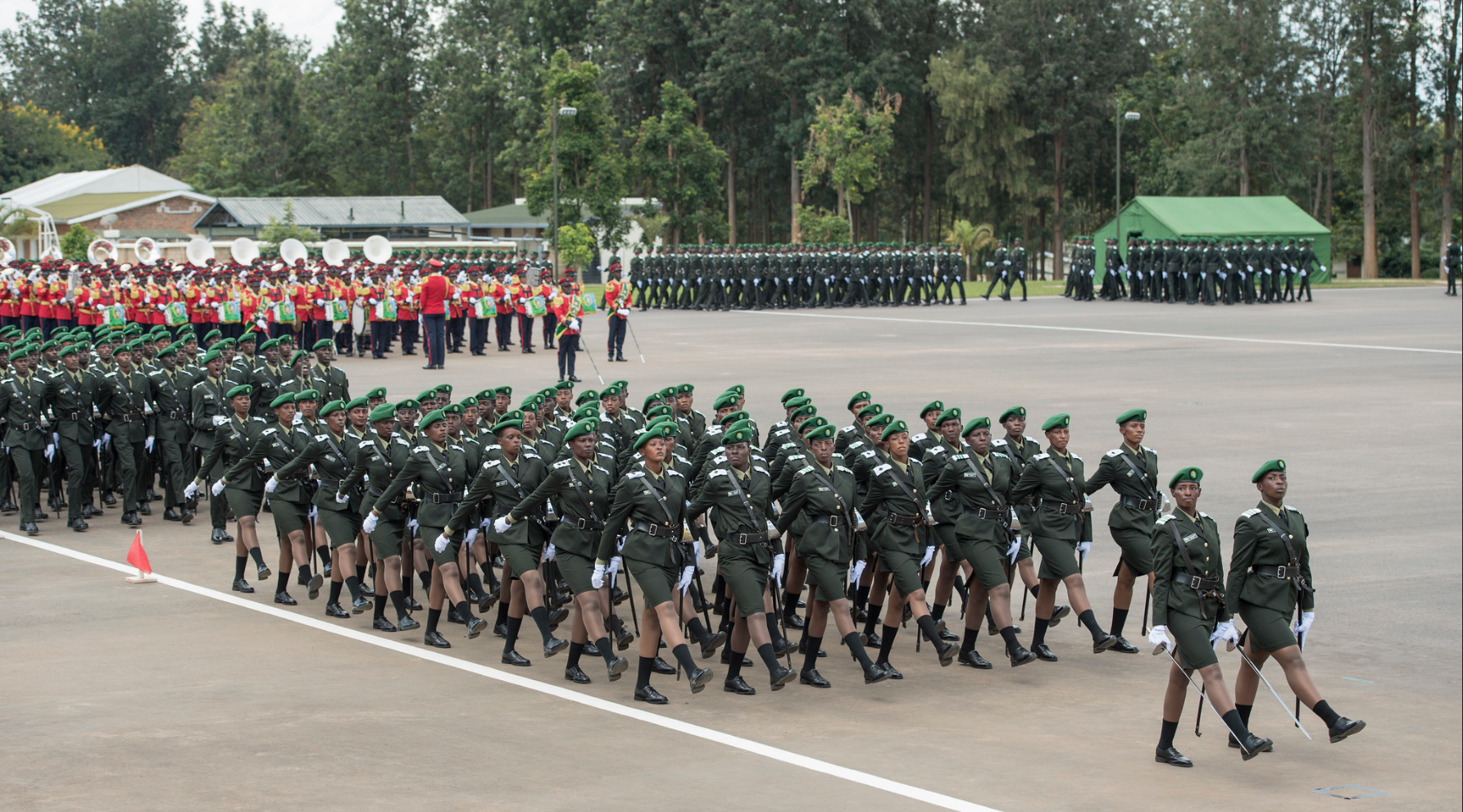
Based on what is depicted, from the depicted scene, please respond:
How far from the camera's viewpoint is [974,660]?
9.95m

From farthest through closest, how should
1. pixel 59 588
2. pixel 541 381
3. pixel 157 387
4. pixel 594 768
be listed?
pixel 541 381 < pixel 157 387 < pixel 59 588 < pixel 594 768

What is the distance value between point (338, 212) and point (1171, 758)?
216 ft

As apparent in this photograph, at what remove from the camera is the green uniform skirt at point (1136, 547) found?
10.3m

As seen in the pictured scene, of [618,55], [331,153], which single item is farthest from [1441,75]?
[331,153]

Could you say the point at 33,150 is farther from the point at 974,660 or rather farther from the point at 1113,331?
the point at 974,660

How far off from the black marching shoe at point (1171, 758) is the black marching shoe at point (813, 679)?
2.29 meters

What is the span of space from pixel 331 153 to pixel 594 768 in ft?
273

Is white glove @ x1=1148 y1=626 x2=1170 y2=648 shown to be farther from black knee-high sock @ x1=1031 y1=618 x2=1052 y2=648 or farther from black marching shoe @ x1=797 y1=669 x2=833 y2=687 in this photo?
black marching shoe @ x1=797 y1=669 x2=833 y2=687

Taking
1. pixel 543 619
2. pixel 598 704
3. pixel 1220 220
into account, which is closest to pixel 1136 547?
pixel 598 704

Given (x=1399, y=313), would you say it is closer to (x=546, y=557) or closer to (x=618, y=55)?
(x=546, y=557)

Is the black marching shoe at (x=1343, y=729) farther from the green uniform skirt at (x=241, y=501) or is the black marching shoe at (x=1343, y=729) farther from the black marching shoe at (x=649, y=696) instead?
the green uniform skirt at (x=241, y=501)

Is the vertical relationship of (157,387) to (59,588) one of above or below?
above

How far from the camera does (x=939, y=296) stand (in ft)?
165

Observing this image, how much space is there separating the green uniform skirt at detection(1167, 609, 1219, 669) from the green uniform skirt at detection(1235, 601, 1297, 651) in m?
0.24
